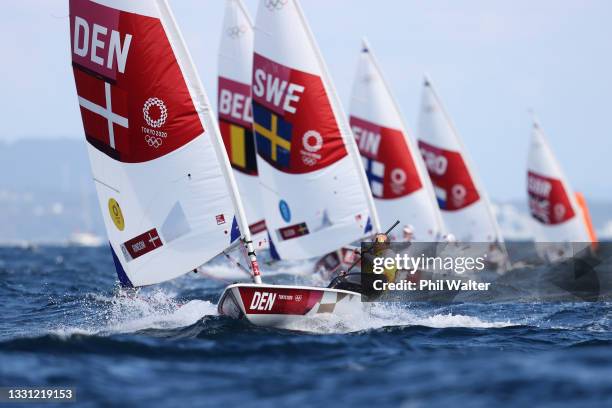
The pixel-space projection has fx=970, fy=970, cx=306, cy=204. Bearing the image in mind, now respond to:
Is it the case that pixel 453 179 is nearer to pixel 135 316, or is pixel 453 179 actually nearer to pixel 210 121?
pixel 135 316

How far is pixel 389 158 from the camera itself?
2667 cm

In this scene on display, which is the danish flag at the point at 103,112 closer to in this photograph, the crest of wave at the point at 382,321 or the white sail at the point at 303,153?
the crest of wave at the point at 382,321

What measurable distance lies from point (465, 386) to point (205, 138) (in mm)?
6391

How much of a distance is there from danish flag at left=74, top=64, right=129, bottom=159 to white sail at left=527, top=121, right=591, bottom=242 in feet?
74.5

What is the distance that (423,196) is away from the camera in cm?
2677

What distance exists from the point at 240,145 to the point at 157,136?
10469 millimetres

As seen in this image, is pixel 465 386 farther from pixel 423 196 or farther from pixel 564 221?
pixel 564 221

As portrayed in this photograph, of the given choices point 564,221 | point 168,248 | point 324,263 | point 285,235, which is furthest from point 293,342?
point 564,221

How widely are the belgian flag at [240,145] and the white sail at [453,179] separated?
336 inches

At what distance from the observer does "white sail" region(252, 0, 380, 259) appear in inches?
763

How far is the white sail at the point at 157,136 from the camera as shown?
552 inches

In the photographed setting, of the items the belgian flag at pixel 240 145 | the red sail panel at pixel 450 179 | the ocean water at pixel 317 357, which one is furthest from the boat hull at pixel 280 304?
the red sail panel at pixel 450 179

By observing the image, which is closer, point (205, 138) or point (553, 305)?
point (205, 138)

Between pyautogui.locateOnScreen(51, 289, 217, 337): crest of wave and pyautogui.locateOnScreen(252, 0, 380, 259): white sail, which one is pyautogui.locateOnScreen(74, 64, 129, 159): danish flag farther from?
pyautogui.locateOnScreen(252, 0, 380, 259): white sail
